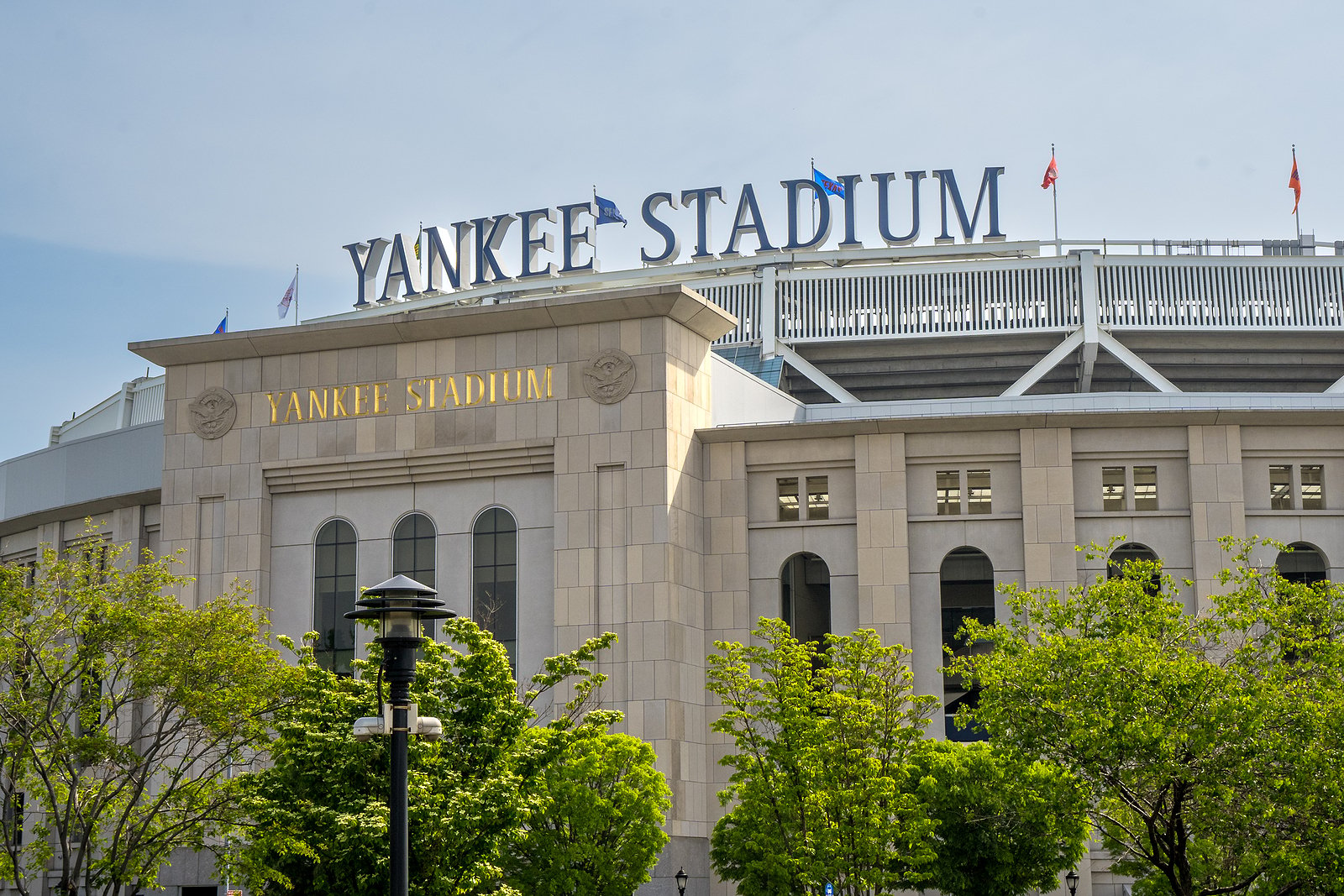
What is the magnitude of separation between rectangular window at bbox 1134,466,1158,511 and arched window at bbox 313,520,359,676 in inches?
927

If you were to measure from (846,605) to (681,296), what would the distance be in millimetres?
10327

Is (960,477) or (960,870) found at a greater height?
(960,477)

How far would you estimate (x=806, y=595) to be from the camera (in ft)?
177

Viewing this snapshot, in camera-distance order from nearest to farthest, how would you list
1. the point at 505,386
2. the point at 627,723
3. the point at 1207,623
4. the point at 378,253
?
the point at 1207,623, the point at 627,723, the point at 505,386, the point at 378,253

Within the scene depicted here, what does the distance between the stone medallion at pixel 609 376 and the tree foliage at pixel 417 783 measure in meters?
18.1

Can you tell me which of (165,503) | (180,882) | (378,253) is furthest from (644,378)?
(378,253)

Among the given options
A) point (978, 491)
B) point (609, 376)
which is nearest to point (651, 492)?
point (609, 376)

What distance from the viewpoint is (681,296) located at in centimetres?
5244

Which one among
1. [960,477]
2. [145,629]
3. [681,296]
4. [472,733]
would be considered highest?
[681,296]

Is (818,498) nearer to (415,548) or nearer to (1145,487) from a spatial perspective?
(1145,487)

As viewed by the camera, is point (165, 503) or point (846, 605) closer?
point (846, 605)

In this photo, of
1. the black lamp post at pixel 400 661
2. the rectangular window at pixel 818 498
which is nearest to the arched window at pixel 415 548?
the rectangular window at pixel 818 498

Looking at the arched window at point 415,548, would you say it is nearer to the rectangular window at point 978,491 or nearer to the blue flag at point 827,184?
the rectangular window at point 978,491

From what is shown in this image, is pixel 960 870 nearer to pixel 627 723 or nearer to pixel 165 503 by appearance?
pixel 627 723
